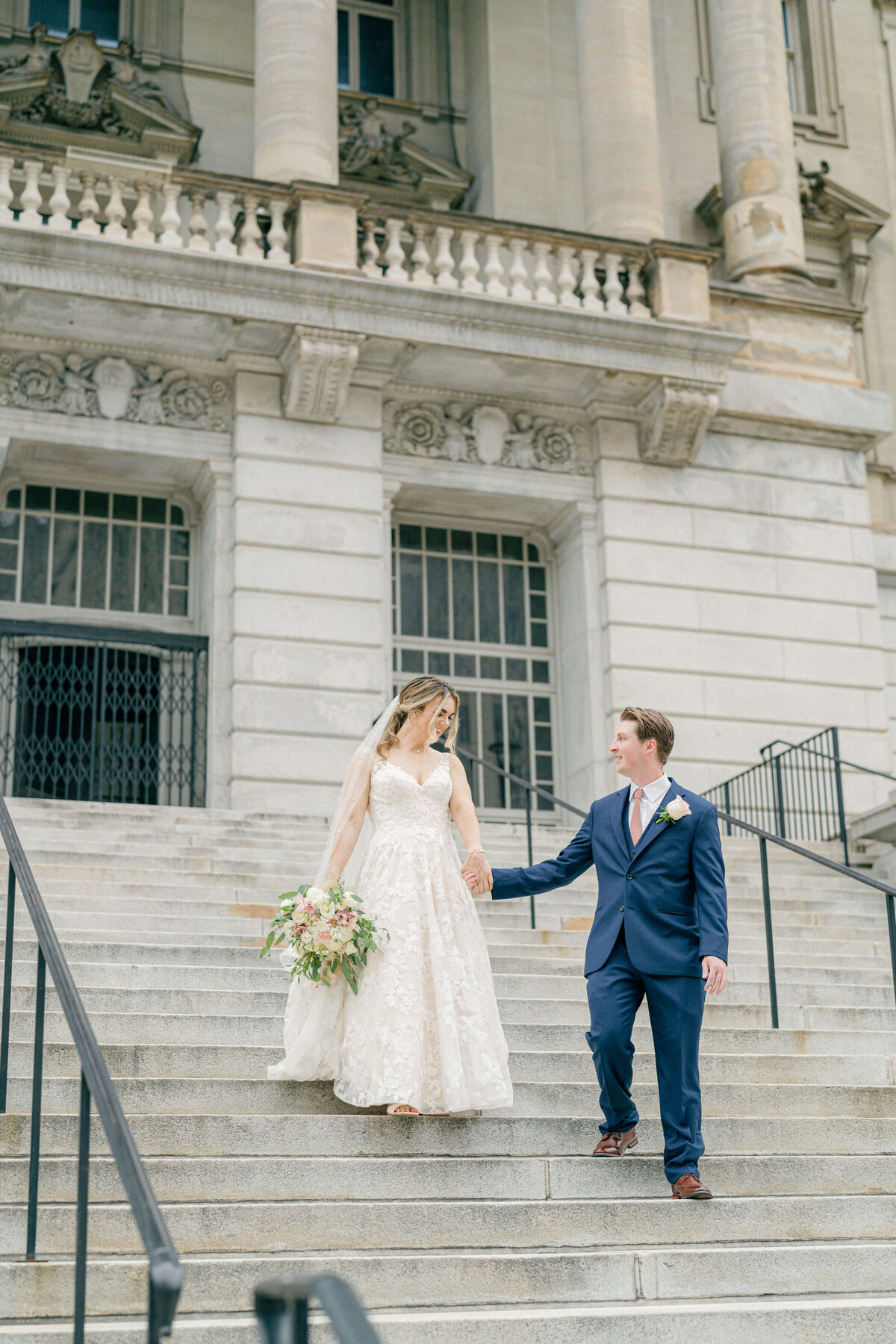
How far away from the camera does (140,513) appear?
54.0ft

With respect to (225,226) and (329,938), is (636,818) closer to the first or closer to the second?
(329,938)

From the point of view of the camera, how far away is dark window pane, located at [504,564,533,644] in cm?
1741

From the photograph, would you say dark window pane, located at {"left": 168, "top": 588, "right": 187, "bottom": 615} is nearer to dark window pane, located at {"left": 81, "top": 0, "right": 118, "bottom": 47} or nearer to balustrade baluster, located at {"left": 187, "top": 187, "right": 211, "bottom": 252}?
balustrade baluster, located at {"left": 187, "top": 187, "right": 211, "bottom": 252}

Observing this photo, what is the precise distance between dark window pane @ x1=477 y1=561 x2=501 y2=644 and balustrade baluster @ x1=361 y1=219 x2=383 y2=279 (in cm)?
343

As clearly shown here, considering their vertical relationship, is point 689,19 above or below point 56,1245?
above

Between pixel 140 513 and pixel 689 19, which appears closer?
pixel 140 513

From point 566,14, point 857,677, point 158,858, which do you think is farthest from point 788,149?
point 158,858

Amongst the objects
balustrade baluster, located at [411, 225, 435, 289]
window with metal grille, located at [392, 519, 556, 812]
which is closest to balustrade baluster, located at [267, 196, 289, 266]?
balustrade baluster, located at [411, 225, 435, 289]

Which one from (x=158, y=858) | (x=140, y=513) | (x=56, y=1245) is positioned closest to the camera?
(x=56, y=1245)

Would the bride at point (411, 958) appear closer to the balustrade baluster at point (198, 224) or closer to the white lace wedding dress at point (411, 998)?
the white lace wedding dress at point (411, 998)

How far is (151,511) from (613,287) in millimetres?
5392

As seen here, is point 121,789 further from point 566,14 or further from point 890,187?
point 890,187

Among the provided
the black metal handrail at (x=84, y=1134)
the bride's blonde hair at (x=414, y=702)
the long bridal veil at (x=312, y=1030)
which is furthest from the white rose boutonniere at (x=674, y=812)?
the black metal handrail at (x=84, y=1134)

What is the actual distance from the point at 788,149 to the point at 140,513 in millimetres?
8917
